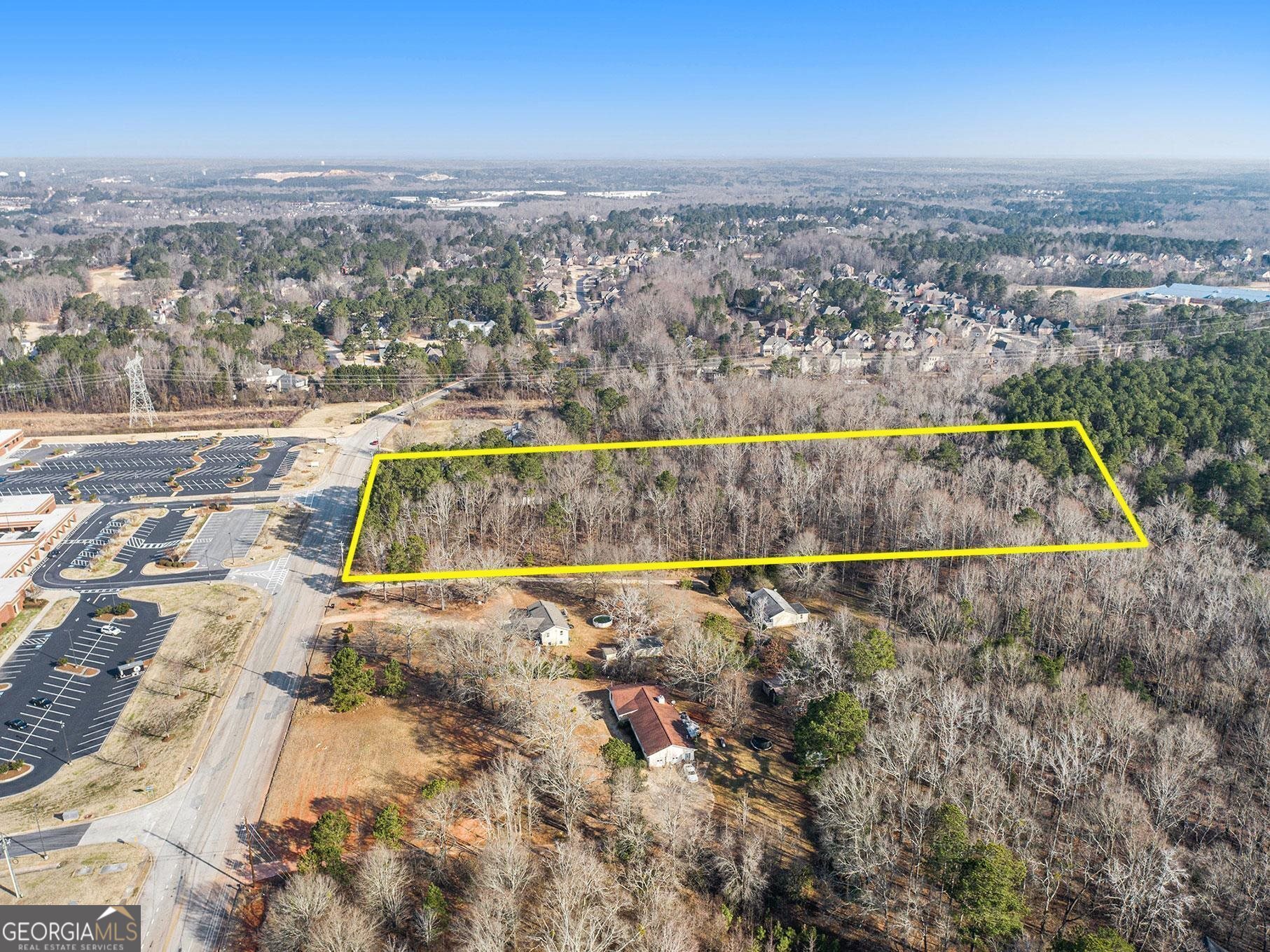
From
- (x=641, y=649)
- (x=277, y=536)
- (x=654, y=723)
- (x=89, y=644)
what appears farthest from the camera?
(x=277, y=536)

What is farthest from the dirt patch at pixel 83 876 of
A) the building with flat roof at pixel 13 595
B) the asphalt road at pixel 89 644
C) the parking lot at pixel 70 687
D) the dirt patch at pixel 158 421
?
the dirt patch at pixel 158 421

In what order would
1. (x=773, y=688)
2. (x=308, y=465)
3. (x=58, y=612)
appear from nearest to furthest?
(x=773, y=688) → (x=58, y=612) → (x=308, y=465)

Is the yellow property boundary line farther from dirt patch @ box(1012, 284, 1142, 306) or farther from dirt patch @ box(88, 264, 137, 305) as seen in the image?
dirt patch @ box(88, 264, 137, 305)

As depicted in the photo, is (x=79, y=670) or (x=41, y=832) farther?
(x=79, y=670)

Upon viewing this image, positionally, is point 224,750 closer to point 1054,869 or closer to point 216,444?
point 1054,869

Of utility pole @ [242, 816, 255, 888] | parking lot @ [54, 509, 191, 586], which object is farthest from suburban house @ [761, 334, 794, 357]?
utility pole @ [242, 816, 255, 888]

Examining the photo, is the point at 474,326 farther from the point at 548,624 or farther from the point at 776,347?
the point at 548,624

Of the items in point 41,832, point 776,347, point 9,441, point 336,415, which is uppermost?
point 776,347

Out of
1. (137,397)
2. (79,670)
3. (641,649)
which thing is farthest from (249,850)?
(137,397)
